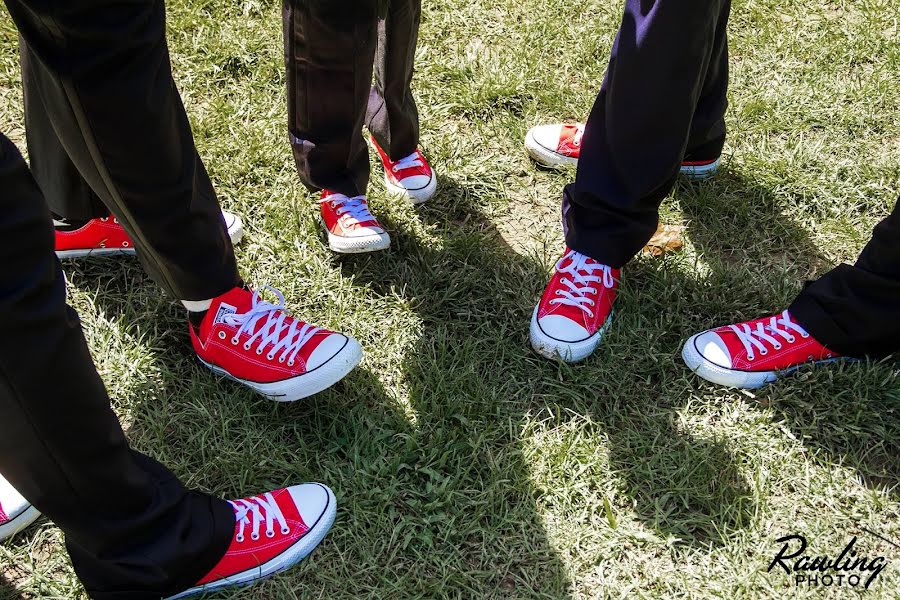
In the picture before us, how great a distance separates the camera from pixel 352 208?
2.29 meters

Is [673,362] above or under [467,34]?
under

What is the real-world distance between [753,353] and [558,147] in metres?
0.95

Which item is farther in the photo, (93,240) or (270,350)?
(93,240)

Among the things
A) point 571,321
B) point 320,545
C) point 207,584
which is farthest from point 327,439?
point 571,321

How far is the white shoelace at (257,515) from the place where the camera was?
1695 millimetres

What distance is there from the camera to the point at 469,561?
1.76 metres

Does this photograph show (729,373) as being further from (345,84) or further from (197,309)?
(197,309)

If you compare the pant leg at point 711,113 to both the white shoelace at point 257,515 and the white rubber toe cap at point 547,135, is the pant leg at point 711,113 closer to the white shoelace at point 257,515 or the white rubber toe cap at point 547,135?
the white rubber toe cap at point 547,135

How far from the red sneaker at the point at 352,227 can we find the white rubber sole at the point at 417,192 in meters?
0.18

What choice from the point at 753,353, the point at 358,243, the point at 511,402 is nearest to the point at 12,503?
the point at 358,243

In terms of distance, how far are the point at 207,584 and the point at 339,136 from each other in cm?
115

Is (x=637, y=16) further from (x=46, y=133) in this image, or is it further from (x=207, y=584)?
(x=207, y=584)

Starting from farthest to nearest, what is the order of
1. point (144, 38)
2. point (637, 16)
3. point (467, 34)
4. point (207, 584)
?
point (467, 34) → point (637, 16) → point (207, 584) → point (144, 38)

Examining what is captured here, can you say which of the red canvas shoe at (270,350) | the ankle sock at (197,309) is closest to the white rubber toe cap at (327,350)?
the red canvas shoe at (270,350)
